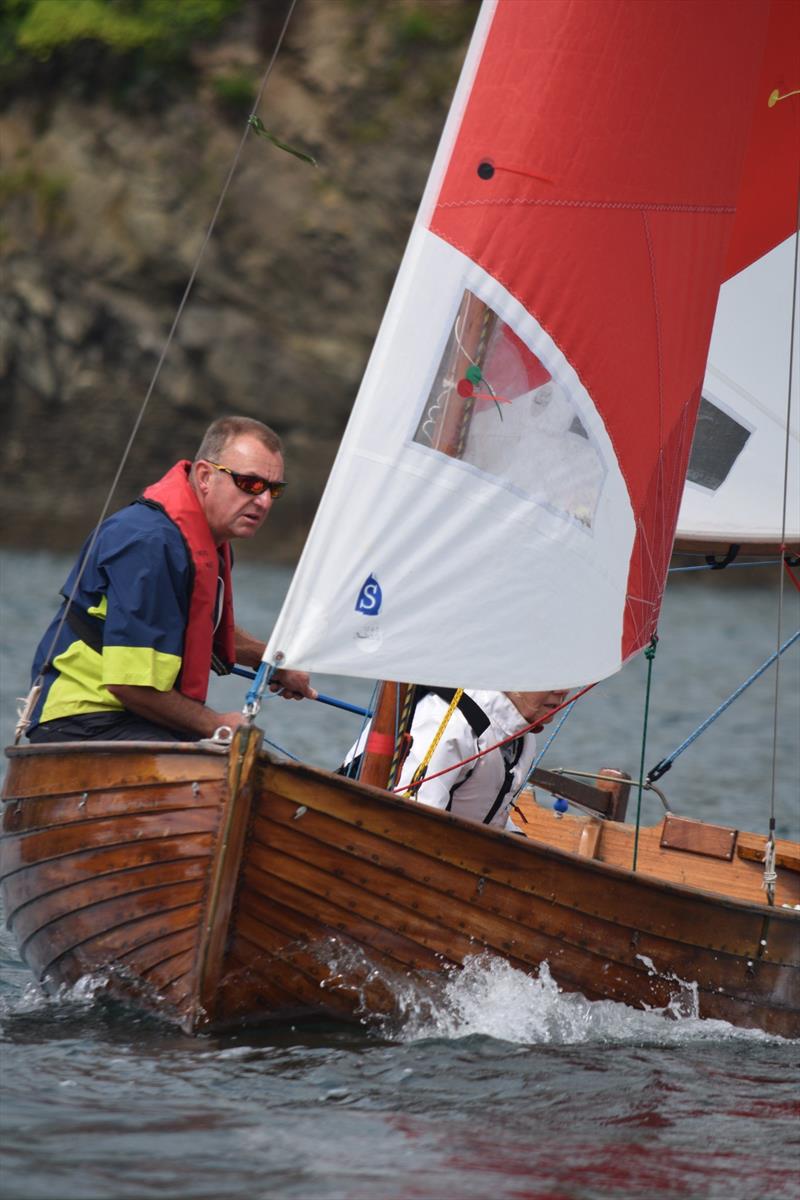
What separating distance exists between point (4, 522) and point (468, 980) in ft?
73.0

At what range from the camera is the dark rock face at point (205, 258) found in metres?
26.4

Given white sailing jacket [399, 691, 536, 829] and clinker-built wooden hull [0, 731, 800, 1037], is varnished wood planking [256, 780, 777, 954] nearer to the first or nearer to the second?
clinker-built wooden hull [0, 731, 800, 1037]

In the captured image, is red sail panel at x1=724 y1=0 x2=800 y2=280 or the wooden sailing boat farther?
red sail panel at x1=724 y1=0 x2=800 y2=280

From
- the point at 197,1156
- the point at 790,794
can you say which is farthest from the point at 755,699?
the point at 197,1156

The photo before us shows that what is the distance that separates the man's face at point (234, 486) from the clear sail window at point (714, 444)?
2394 millimetres

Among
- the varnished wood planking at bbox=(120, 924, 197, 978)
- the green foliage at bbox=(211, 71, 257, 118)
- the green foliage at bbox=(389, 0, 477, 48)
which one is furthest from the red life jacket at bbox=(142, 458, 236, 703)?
the green foliage at bbox=(389, 0, 477, 48)

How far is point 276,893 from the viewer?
174 inches

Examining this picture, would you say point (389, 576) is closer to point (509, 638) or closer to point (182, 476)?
point (509, 638)

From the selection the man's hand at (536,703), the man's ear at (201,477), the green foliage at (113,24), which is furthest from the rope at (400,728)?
the green foliage at (113,24)

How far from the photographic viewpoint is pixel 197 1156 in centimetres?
368

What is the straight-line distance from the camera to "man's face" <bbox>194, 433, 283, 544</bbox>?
4.83m

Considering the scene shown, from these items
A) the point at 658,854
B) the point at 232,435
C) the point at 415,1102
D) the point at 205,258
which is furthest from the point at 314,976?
the point at 205,258

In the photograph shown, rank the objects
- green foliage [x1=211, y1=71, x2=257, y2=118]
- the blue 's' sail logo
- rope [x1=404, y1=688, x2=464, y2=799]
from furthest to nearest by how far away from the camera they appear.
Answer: green foliage [x1=211, y1=71, x2=257, y2=118], rope [x1=404, y1=688, x2=464, y2=799], the blue 's' sail logo

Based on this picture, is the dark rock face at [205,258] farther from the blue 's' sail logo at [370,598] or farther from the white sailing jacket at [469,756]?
the blue 's' sail logo at [370,598]
